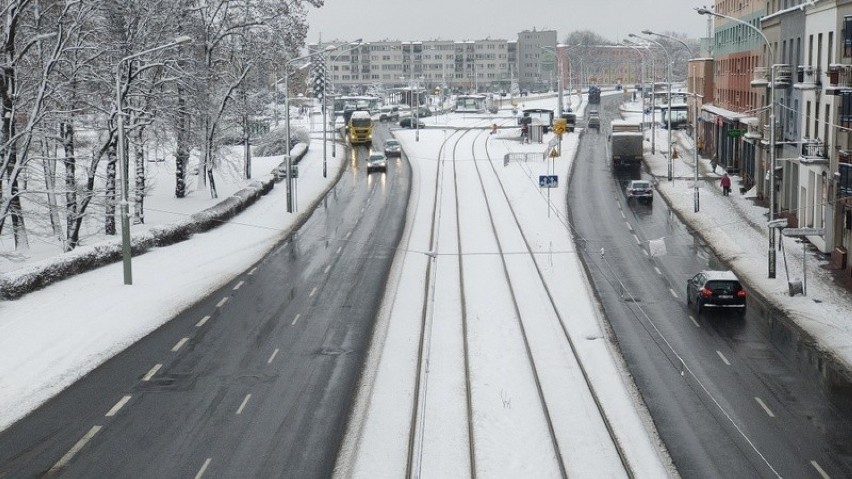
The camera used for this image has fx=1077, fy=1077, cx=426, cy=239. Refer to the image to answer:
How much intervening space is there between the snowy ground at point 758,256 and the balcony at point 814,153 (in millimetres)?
3741

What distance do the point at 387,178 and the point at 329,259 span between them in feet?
97.4

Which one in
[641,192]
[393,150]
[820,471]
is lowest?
[820,471]

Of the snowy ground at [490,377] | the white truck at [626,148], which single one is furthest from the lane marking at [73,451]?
the white truck at [626,148]

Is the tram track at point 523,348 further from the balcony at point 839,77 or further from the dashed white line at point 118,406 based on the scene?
the balcony at point 839,77

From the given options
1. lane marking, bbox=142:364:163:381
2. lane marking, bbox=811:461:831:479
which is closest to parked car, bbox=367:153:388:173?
lane marking, bbox=142:364:163:381

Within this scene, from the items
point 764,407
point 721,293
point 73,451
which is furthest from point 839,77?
point 73,451

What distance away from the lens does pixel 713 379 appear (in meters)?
27.2

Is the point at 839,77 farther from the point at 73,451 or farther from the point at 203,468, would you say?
the point at 73,451

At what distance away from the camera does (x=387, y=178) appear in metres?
74.6

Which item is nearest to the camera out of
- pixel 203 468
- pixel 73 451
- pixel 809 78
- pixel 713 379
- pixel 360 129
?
pixel 203 468

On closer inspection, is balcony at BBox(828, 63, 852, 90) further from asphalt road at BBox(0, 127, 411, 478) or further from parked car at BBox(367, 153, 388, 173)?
parked car at BBox(367, 153, 388, 173)

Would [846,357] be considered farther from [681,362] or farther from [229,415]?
[229,415]

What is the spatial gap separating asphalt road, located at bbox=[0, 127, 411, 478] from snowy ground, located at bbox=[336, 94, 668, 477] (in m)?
0.95

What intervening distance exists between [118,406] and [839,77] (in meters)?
32.4
